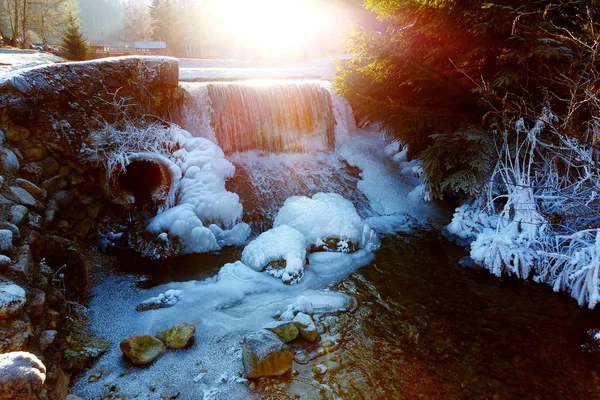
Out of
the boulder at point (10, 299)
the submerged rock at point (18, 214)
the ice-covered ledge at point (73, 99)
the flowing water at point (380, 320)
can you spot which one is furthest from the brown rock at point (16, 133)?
the boulder at point (10, 299)

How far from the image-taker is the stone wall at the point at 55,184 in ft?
11.4

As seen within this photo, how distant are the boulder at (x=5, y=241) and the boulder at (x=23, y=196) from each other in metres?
1.08

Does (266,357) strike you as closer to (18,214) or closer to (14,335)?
(14,335)

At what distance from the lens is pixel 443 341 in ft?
14.2

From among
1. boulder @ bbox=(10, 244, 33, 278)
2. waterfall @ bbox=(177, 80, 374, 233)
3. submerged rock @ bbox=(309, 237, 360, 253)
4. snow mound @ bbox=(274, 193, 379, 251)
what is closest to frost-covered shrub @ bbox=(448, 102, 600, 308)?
snow mound @ bbox=(274, 193, 379, 251)

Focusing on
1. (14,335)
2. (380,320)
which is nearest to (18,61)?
(14,335)

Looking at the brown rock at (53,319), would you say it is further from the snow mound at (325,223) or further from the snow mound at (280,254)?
the snow mound at (325,223)

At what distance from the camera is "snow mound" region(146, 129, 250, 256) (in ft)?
21.9

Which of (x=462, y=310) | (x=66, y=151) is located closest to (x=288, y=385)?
(x=462, y=310)

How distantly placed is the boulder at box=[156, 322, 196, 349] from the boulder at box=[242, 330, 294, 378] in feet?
2.65

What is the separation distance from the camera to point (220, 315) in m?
4.90

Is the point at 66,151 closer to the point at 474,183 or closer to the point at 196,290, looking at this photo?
the point at 196,290

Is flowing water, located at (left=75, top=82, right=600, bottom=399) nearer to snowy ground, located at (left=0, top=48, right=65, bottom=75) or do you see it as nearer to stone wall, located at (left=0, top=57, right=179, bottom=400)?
stone wall, located at (left=0, top=57, right=179, bottom=400)

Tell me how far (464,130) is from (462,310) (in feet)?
11.5
